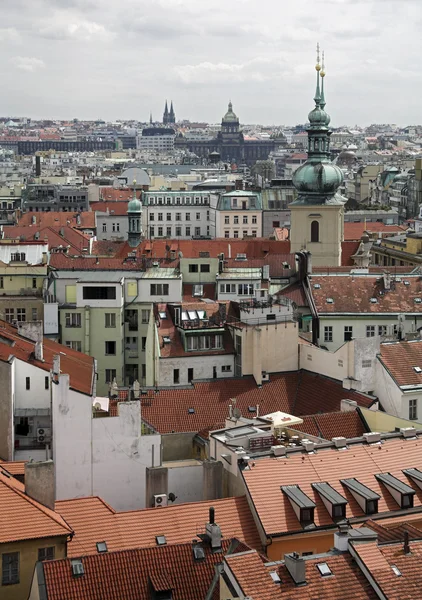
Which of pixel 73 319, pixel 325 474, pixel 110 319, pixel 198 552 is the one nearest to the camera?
pixel 198 552

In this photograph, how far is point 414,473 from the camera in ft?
141

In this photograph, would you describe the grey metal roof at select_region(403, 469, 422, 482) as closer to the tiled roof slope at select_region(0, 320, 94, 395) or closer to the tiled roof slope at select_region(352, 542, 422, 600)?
the tiled roof slope at select_region(352, 542, 422, 600)

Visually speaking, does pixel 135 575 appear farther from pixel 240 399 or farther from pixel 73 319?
pixel 73 319

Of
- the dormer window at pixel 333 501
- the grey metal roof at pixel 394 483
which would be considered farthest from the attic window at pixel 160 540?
the grey metal roof at pixel 394 483

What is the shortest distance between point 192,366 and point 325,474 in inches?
798

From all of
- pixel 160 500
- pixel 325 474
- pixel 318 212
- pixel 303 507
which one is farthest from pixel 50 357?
pixel 318 212

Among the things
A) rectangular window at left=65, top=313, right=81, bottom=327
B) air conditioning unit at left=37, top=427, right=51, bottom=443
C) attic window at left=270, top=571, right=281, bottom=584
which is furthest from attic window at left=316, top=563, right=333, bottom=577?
rectangular window at left=65, top=313, right=81, bottom=327

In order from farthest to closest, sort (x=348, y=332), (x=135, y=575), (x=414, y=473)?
(x=348, y=332)
(x=414, y=473)
(x=135, y=575)

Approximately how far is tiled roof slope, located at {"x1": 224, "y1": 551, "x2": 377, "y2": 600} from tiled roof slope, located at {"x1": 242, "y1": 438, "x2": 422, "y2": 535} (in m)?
7.12

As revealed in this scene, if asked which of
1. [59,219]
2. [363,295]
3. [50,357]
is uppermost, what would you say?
[363,295]

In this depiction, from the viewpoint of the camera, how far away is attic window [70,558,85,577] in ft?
112

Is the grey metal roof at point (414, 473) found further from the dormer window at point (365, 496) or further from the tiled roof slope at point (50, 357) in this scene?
the tiled roof slope at point (50, 357)

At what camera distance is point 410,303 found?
73375mm

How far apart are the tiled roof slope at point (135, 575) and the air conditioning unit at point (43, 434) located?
49.6 ft
